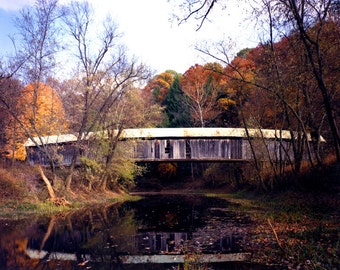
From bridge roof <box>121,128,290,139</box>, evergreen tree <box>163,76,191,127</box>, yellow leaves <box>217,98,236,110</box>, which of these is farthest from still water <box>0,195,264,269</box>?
evergreen tree <box>163,76,191,127</box>

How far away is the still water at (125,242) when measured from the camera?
8.30 meters

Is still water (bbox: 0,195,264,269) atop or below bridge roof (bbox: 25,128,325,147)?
below

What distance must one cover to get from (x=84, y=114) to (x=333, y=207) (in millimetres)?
14185

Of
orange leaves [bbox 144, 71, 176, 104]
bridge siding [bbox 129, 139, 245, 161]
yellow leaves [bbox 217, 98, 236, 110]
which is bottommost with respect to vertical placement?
bridge siding [bbox 129, 139, 245, 161]

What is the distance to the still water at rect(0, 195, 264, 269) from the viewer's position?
8.30 meters

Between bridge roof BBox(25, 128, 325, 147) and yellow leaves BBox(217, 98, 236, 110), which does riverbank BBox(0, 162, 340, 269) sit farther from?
yellow leaves BBox(217, 98, 236, 110)

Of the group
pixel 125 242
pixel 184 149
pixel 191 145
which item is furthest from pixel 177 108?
pixel 125 242

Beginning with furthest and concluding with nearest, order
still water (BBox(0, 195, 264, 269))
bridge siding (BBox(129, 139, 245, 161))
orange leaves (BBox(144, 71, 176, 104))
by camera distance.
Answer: orange leaves (BBox(144, 71, 176, 104)) → bridge siding (BBox(129, 139, 245, 161)) → still water (BBox(0, 195, 264, 269))

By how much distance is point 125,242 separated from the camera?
10.9m

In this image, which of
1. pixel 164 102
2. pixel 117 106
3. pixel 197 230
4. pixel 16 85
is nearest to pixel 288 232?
pixel 197 230

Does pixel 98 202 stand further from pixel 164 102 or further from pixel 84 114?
pixel 164 102

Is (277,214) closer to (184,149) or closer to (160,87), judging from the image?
(184,149)

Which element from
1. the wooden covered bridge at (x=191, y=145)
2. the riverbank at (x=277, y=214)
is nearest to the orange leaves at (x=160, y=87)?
the wooden covered bridge at (x=191, y=145)

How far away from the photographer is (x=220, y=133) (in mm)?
27812
